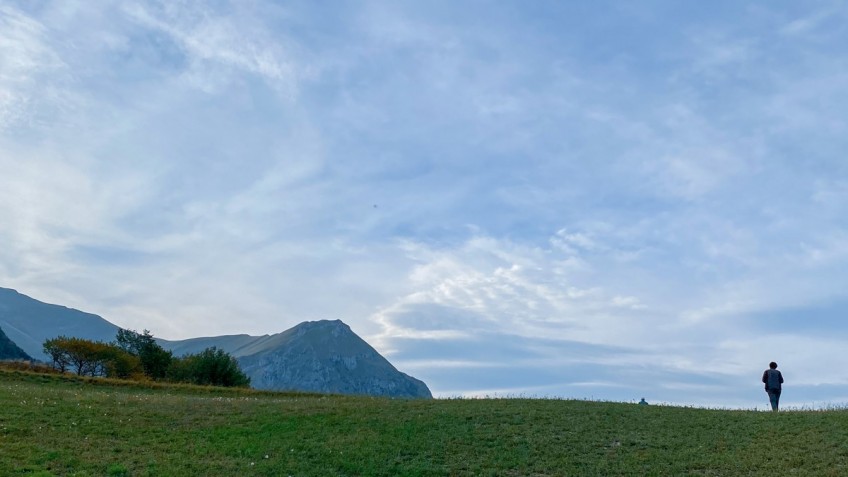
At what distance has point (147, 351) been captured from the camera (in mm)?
77875

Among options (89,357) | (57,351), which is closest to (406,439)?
(57,351)

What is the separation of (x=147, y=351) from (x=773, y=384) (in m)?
64.6

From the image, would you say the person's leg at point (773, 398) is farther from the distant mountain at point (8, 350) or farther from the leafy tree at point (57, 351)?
the distant mountain at point (8, 350)

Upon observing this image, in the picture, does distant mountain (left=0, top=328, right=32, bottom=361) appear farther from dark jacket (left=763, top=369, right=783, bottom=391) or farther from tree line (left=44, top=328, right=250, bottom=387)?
dark jacket (left=763, top=369, right=783, bottom=391)

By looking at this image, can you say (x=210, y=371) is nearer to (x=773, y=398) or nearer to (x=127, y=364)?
(x=127, y=364)

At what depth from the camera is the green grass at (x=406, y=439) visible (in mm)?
23016

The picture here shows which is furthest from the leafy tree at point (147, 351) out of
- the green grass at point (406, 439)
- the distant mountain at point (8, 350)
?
the distant mountain at point (8, 350)

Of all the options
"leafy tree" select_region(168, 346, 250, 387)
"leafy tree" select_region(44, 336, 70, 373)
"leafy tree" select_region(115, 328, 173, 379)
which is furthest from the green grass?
"leafy tree" select_region(115, 328, 173, 379)

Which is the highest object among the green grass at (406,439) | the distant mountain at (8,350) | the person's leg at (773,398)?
the distant mountain at (8,350)

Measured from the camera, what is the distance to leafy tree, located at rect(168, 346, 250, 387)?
67488mm

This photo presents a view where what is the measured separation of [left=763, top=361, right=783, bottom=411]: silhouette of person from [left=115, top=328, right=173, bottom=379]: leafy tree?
193ft

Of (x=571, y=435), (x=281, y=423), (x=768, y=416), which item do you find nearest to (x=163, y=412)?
(x=281, y=423)

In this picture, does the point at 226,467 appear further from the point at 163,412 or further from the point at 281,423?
the point at 163,412

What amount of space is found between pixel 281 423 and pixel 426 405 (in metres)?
7.39
